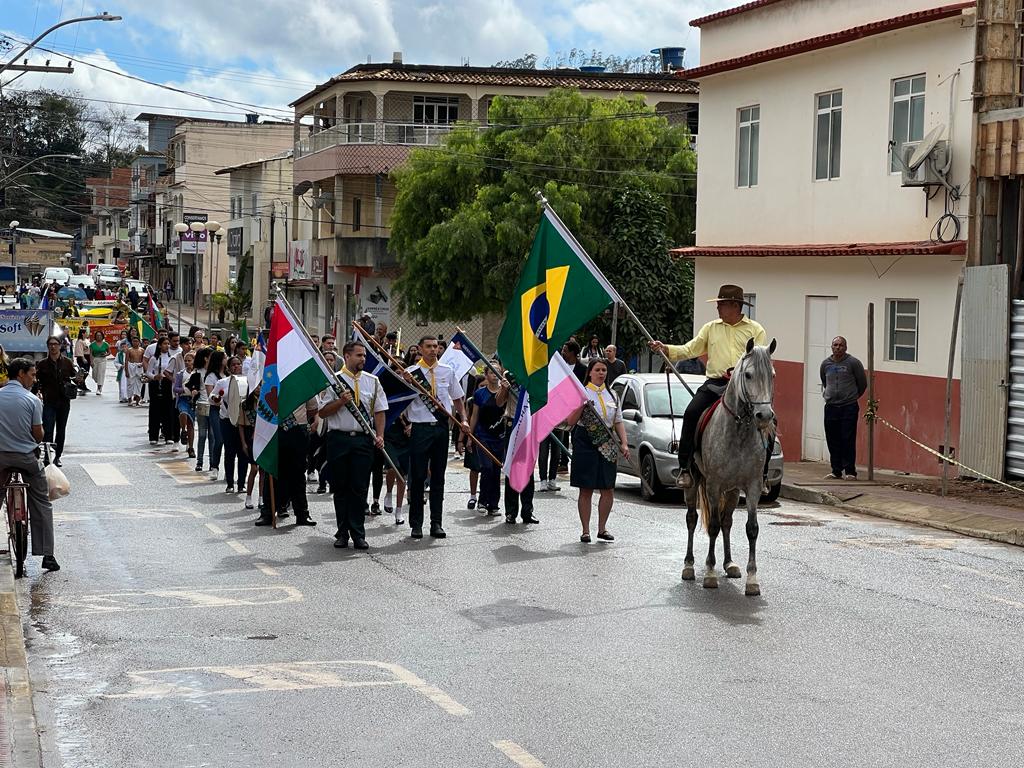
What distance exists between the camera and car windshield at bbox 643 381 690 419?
66.4ft

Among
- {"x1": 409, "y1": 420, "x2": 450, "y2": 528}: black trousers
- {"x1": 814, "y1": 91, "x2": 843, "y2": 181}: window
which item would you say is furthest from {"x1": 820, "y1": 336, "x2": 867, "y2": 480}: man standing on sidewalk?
{"x1": 409, "y1": 420, "x2": 450, "y2": 528}: black trousers

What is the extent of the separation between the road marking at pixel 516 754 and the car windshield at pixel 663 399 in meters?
12.6

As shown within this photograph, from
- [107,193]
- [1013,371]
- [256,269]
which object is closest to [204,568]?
[1013,371]

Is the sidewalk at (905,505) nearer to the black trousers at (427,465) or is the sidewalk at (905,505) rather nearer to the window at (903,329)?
the window at (903,329)

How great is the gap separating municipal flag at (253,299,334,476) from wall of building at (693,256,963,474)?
10301 mm

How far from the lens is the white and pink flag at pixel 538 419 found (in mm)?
15336

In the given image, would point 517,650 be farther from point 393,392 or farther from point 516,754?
point 393,392

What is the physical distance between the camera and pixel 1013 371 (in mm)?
20141

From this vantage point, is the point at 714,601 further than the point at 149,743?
Yes

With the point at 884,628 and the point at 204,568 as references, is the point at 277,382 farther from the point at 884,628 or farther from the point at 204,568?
the point at 884,628

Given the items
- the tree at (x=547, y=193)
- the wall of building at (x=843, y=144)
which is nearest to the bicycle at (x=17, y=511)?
the wall of building at (x=843, y=144)

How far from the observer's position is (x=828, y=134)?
25.3 meters

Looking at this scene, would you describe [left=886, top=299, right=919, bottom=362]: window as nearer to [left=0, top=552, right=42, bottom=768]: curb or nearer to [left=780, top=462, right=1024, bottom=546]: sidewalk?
[left=780, top=462, right=1024, bottom=546]: sidewalk

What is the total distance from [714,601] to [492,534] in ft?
14.8
